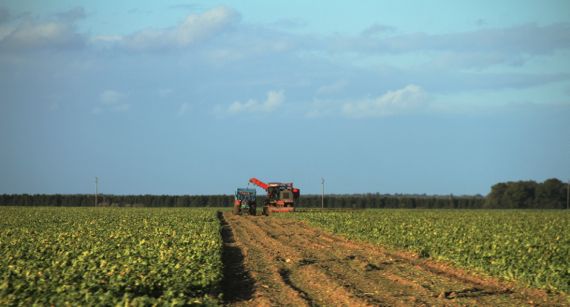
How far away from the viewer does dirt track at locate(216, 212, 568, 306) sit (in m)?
15.4

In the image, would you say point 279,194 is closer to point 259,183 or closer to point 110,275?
point 259,183

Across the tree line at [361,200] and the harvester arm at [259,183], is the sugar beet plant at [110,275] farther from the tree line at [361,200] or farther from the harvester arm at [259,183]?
the tree line at [361,200]

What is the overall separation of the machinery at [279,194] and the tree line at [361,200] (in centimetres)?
3986

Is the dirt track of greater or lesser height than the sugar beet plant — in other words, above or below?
below

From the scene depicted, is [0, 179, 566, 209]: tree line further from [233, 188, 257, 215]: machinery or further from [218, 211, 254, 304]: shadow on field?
[218, 211, 254, 304]: shadow on field

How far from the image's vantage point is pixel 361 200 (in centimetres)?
10875

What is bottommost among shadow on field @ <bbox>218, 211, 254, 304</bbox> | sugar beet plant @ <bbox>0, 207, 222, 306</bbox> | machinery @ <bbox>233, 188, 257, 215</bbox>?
shadow on field @ <bbox>218, 211, 254, 304</bbox>

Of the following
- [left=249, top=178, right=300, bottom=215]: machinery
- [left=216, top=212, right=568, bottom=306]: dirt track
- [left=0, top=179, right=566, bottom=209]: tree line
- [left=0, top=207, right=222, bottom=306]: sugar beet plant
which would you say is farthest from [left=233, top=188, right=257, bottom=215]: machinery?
[left=0, top=179, right=566, bottom=209]: tree line

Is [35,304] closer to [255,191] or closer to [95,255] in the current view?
[95,255]

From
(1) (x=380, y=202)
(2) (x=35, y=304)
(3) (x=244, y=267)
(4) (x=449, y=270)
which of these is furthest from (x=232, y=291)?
(1) (x=380, y=202)

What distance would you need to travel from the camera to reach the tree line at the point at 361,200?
104250 millimetres

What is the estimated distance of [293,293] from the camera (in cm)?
1584

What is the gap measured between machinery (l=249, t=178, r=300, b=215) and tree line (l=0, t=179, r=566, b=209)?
39.9m

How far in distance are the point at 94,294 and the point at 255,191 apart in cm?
4541
